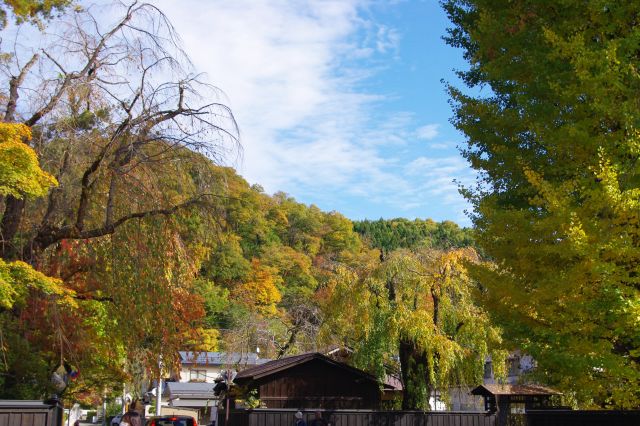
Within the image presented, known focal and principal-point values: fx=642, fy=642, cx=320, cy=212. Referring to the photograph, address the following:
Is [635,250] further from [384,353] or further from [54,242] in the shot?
[384,353]

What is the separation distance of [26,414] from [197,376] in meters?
46.0

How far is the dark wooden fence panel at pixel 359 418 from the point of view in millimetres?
19891

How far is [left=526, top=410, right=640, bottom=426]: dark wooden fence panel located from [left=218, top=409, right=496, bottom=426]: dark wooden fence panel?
333 inches

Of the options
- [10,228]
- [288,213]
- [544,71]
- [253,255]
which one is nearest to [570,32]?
[544,71]

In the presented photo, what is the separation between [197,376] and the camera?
55.6 metres

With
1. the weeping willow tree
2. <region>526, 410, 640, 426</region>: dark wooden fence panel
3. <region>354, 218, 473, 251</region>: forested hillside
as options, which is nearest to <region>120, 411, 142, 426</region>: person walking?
<region>526, 410, 640, 426</region>: dark wooden fence panel

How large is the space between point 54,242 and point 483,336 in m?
15.0

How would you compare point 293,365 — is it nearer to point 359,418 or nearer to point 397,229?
point 359,418

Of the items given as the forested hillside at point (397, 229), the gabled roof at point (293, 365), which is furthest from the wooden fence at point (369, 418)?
the forested hillside at point (397, 229)

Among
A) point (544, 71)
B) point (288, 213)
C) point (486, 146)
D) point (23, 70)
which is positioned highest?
point (288, 213)

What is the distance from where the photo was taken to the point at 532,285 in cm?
1014

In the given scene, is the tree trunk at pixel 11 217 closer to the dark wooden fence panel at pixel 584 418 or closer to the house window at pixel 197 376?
the dark wooden fence panel at pixel 584 418

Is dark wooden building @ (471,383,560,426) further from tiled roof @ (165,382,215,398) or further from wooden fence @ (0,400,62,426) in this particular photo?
tiled roof @ (165,382,215,398)

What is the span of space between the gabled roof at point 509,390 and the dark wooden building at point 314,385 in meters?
3.86
